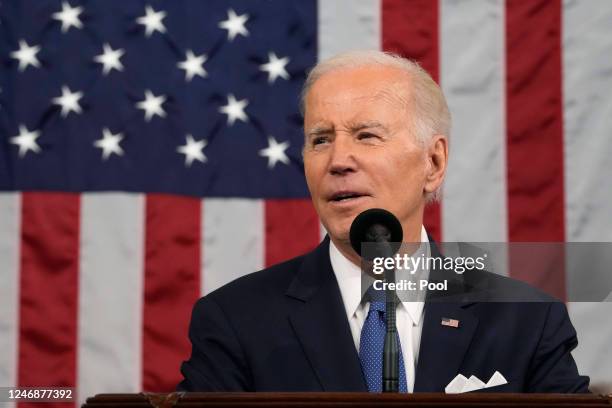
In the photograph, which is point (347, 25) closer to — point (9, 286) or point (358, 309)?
point (9, 286)

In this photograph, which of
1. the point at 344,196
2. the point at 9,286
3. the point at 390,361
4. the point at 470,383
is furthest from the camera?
the point at 9,286

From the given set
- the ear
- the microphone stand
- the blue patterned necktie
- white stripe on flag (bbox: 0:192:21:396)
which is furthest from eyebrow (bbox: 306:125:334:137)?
white stripe on flag (bbox: 0:192:21:396)

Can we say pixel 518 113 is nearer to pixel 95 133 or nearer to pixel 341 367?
pixel 95 133

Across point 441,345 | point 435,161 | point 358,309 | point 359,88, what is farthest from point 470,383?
point 359,88

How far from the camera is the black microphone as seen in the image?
169 centimetres

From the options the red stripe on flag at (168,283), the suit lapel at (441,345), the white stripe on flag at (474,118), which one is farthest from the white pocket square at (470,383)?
the red stripe on flag at (168,283)

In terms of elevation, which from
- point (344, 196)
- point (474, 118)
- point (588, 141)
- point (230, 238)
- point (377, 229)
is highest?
point (474, 118)

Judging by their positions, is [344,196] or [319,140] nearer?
[344,196]

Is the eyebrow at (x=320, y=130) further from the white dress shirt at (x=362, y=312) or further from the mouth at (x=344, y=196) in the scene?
the white dress shirt at (x=362, y=312)

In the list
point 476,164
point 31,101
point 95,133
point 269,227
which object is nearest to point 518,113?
point 476,164

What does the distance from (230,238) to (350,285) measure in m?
1.40

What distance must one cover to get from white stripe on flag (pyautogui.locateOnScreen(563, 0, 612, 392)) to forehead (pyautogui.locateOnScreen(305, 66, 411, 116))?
1.58 meters

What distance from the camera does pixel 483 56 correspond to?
3.91m

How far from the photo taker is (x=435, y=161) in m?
2.62
